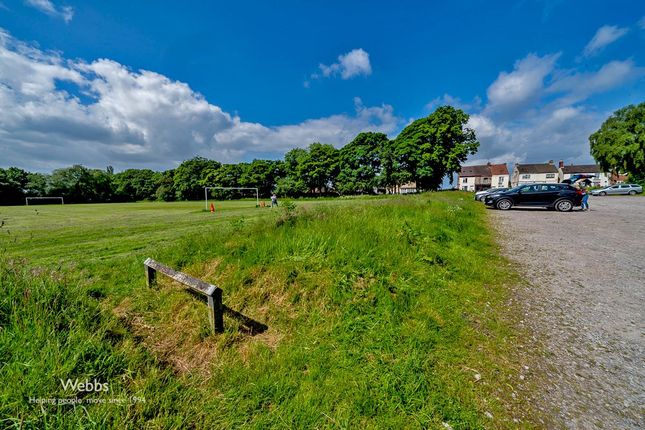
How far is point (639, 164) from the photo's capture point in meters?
37.5

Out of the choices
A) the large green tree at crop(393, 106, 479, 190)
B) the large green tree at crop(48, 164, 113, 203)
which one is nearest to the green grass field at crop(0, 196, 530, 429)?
the large green tree at crop(393, 106, 479, 190)

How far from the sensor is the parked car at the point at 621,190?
116 feet

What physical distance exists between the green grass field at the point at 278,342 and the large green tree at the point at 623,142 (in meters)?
56.8

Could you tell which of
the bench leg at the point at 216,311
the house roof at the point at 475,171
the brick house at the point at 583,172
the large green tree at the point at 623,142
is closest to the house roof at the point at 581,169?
the brick house at the point at 583,172

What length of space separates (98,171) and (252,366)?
108m

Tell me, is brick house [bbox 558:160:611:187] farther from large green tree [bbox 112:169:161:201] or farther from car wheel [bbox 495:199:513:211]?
large green tree [bbox 112:169:161:201]

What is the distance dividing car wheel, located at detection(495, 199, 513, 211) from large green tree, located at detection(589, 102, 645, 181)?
43.1m

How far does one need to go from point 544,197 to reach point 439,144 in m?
24.9

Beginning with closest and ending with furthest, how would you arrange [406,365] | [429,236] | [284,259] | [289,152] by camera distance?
[406,365], [284,259], [429,236], [289,152]

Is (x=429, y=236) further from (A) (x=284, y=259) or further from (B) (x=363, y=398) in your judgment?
(B) (x=363, y=398)

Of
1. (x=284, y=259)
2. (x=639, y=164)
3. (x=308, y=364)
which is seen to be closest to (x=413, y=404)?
(x=308, y=364)

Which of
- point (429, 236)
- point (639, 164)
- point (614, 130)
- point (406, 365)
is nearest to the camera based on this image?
point (406, 365)

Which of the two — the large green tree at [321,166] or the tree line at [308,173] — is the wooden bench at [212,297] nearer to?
the tree line at [308,173]

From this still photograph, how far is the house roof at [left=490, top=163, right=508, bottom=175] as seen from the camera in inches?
3155
